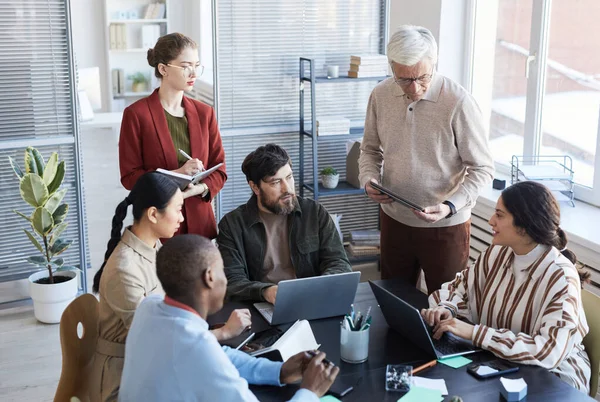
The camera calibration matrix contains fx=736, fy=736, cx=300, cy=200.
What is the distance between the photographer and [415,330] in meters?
2.31

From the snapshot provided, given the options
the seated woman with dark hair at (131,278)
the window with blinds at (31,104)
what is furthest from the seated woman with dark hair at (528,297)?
the window with blinds at (31,104)

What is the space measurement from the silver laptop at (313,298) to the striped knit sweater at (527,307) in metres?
0.36

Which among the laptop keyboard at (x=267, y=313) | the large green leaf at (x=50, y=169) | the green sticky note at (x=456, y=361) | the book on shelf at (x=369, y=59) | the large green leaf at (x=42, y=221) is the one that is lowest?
the large green leaf at (x=42, y=221)

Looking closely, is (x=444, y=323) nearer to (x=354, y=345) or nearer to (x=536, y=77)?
(x=354, y=345)

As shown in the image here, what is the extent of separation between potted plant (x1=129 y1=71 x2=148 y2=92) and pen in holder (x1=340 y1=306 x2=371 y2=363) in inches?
304

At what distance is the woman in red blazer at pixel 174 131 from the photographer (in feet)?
11.3

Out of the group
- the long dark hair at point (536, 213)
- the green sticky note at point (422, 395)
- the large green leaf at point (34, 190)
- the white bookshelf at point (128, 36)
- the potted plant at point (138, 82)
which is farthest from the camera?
the potted plant at point (138, 82)

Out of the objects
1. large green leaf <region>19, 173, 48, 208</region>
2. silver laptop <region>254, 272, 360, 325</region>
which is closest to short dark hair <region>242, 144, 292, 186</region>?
silver laptop <region>254, 272, 360, 325</region>

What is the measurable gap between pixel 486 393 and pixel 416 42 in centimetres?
145

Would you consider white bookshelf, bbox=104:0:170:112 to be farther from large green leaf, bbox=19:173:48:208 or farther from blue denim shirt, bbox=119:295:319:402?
blue denim shirt, bbox=119:295:319:402

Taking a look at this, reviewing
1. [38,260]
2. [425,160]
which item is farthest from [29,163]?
[425,160]

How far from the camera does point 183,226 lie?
3627 millimetres

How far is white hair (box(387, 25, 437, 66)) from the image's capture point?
115 inches

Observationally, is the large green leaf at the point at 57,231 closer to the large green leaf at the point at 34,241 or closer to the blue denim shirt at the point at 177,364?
the large green leaf at the point at 34,241
